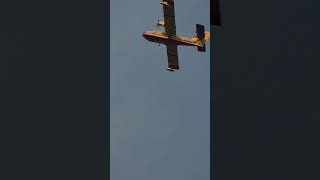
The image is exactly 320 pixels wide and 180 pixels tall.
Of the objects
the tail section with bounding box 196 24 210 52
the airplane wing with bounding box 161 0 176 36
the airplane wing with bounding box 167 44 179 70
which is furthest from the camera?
the airplane wing with bounding box 167 44 179 70

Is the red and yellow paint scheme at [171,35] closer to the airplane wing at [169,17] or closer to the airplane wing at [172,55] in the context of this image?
the airplane wing at [169,17]

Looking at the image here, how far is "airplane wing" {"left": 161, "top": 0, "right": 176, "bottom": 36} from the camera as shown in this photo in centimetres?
6619

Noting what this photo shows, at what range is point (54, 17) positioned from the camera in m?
26.9

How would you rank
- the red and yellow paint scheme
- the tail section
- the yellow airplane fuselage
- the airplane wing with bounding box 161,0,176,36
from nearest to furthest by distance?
the airplane wing with bounding box 161,0,176,36 < the tail section < the red and yellow paint scheme < the yellow airplane fuselage

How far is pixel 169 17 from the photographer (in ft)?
223

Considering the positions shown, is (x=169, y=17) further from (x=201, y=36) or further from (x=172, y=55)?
(x=172, y=55)

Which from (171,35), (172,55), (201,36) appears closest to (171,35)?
(171,35)
